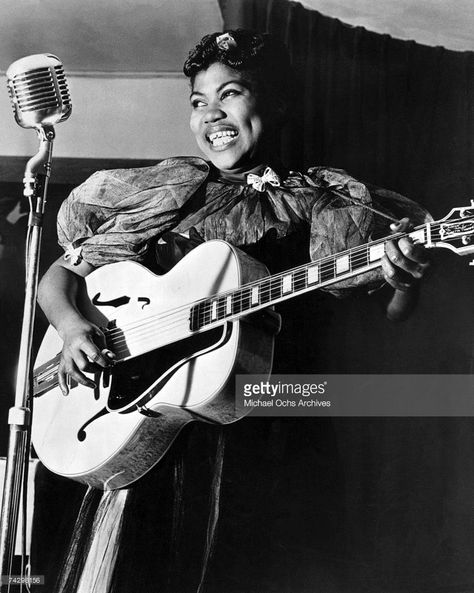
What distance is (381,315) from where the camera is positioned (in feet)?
6.92

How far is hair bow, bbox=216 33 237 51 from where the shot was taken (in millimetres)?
2287

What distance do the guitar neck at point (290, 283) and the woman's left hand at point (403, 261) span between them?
2 cm

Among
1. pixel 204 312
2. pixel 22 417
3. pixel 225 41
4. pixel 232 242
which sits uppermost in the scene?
pixel 225 41

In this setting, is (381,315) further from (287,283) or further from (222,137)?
(222,137)

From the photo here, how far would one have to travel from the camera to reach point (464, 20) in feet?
7.73

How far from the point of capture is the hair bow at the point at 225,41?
229 cm

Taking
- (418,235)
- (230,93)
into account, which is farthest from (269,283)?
(230,93)

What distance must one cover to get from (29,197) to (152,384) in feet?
1.94

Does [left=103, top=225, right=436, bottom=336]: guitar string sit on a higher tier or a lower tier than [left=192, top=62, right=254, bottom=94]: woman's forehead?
lower

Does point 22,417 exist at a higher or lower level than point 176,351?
lower

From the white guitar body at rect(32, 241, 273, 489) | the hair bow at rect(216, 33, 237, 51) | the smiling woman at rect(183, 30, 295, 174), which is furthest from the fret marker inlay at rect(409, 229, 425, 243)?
the hair bow at rect(216, 33, 237, 51)

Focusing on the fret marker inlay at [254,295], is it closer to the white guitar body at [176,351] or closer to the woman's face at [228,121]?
the white guitar body at [176,351]

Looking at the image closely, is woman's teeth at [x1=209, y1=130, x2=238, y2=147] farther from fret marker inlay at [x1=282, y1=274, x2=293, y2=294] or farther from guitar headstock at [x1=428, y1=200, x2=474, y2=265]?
guitar headstock at [x1=428, y1=200, x2=474, y2=265]

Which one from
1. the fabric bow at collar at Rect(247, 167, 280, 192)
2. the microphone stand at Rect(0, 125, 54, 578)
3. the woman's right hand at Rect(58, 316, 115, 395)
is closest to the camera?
the microphone stand at Rect(0, 125, 54, 578)
